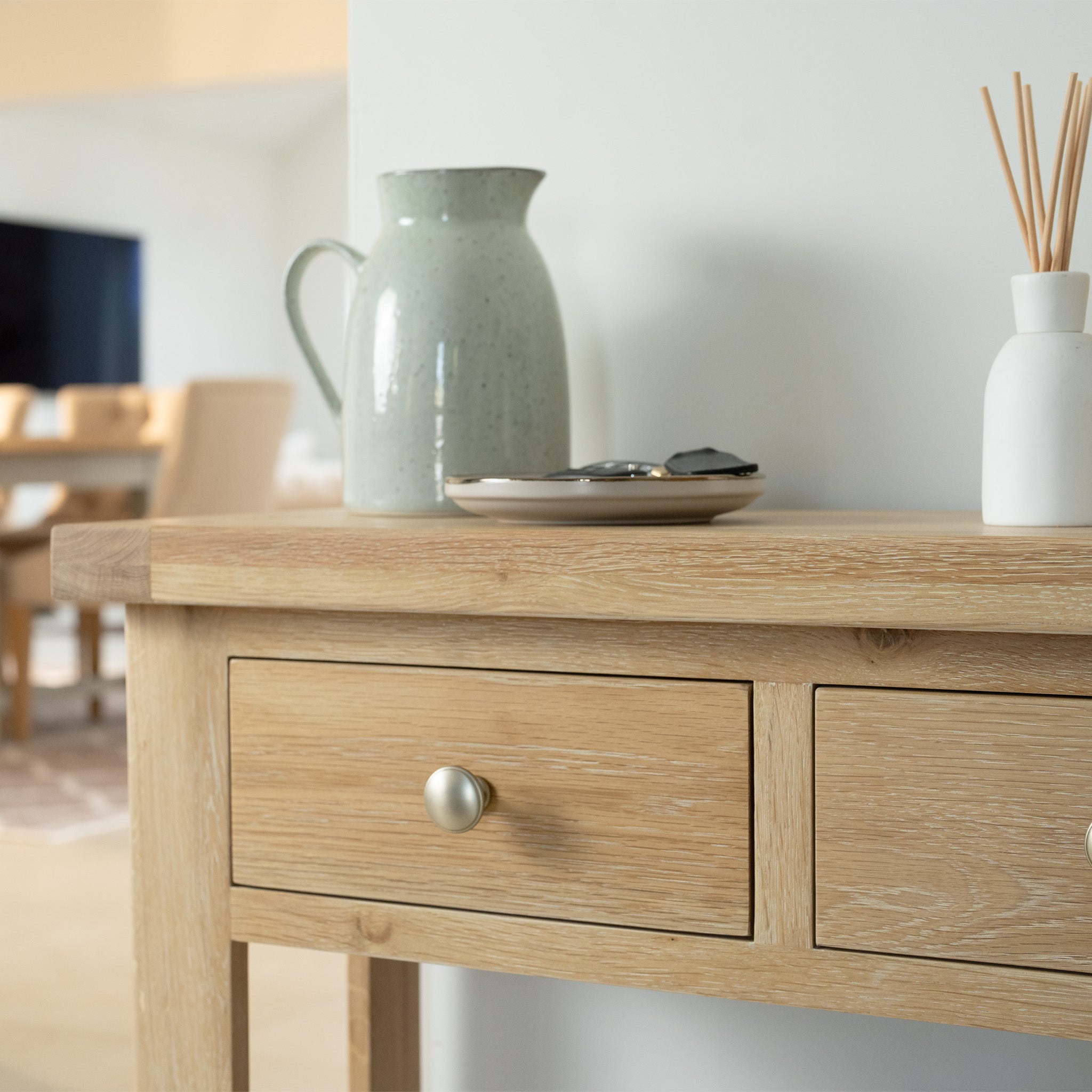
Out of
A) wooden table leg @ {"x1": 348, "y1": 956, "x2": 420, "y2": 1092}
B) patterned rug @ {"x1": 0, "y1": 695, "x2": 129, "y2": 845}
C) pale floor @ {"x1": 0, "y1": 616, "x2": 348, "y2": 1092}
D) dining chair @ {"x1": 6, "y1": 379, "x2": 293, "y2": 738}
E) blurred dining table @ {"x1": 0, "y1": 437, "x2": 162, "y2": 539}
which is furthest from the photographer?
dining chair @ {"x1": 6, "y1": 379, "x2": 293, "y2": 738}

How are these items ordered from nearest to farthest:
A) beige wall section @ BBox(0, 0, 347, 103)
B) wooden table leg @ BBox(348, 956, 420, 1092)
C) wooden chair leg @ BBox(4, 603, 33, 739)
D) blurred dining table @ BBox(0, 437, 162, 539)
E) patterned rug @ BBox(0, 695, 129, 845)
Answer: wooden table leg @ BBox(348, 956, 420, 1092), patterned rug @ BBox(0, 695, 129, 845), blurred dining table @ BBox(0, 437, 162, 539), wooden chair leg @ BBox(4, 603, 33, 739), beige wall section @ BBox(0, 0, 347, 103)

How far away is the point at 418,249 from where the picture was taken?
0.86 meters

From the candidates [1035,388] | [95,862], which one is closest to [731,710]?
[1035,388]

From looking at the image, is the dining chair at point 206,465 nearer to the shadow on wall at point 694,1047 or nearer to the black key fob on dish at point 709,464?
the shadow on wall at point 694,1047

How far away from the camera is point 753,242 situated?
0.99 meters

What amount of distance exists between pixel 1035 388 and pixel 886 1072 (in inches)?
22.3

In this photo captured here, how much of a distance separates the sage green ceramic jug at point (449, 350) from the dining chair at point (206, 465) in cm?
227

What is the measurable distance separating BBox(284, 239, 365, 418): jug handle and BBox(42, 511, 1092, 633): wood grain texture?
240 mm

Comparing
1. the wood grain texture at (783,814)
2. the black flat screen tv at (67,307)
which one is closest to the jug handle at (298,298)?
the wood grain texture at (783,814)

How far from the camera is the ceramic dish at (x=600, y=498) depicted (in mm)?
682

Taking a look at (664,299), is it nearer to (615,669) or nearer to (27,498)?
(615,669)

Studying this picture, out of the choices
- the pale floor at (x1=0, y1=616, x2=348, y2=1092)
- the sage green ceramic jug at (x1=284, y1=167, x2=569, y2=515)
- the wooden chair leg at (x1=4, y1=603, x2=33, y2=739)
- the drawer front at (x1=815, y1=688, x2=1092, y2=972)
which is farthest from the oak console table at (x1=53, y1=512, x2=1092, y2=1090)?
the wooden chair leg at (x1=4, y1=603, x2=33, y2=739)

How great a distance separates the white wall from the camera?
0.94m

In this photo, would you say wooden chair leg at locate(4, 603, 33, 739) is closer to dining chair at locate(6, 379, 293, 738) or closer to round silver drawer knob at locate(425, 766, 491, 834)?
dining chair at locate(6, 379, 293, 738)
